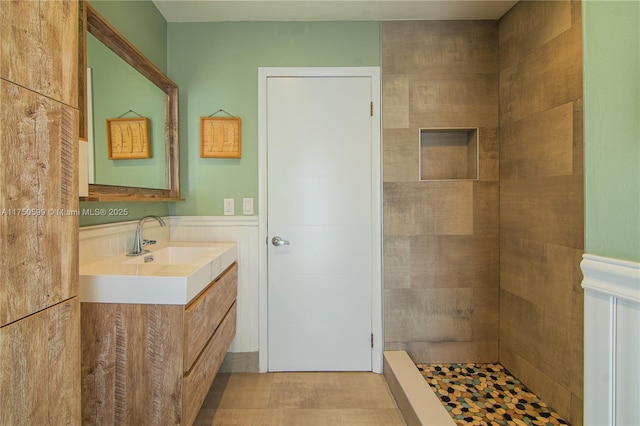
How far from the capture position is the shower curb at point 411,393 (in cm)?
152

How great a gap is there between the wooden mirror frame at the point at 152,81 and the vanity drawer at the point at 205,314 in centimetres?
62

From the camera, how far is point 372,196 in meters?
2.15

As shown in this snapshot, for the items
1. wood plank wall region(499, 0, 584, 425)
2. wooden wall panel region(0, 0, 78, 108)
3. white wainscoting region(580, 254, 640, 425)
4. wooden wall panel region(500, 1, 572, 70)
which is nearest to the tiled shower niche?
wood plank wall region(499, 0, 584, 425)

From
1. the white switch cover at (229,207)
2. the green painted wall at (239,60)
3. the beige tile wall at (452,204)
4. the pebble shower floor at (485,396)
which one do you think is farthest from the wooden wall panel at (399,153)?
the pebble shower floor at (485,396)

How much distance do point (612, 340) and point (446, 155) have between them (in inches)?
71.8

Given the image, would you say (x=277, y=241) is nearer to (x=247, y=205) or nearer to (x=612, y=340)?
(x=247, y=205)

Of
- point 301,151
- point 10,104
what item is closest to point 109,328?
point 10,104

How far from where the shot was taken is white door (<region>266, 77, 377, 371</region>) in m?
2.13

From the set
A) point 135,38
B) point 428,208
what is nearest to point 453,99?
point 428,208

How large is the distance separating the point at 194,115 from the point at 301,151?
30.6 inches

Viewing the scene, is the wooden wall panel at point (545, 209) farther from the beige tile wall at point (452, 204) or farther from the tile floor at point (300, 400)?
the tile floor at point (300, 400)

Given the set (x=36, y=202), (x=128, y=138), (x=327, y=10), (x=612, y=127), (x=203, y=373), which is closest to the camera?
(x=612, y=127)

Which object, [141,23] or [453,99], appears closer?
[141,23]

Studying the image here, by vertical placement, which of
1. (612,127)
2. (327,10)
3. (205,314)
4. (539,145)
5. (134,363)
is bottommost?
(134,363)
